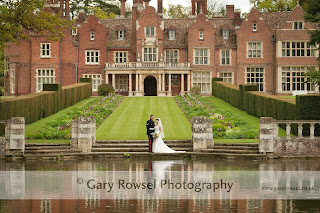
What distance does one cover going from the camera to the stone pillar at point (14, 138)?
25297 mm

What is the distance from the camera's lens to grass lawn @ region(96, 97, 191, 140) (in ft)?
94.9

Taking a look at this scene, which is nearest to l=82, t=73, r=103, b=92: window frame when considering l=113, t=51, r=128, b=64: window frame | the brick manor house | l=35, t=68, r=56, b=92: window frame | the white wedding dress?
the brick manor house

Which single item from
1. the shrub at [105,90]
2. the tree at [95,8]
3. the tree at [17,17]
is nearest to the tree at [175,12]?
the tree at [95,8]

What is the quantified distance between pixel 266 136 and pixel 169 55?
1495 inches

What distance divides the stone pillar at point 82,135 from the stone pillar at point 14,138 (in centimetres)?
214

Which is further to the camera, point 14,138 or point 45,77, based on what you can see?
point 45,77

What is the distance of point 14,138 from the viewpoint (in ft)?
83.1

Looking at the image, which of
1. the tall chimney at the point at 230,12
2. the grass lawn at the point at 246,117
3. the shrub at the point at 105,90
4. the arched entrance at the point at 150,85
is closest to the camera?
the grass lawn at the point at 246,117

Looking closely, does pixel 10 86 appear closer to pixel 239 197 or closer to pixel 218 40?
pixel 218 40

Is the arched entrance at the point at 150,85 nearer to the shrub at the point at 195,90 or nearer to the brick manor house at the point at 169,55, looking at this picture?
the brick manor house at the point at 169,55

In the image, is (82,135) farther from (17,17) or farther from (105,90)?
(105,90)

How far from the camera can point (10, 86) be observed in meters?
62.8

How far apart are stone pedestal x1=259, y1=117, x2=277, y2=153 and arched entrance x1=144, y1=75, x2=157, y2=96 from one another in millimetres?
37626

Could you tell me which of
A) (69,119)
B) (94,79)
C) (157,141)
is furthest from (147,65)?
(157,141)
